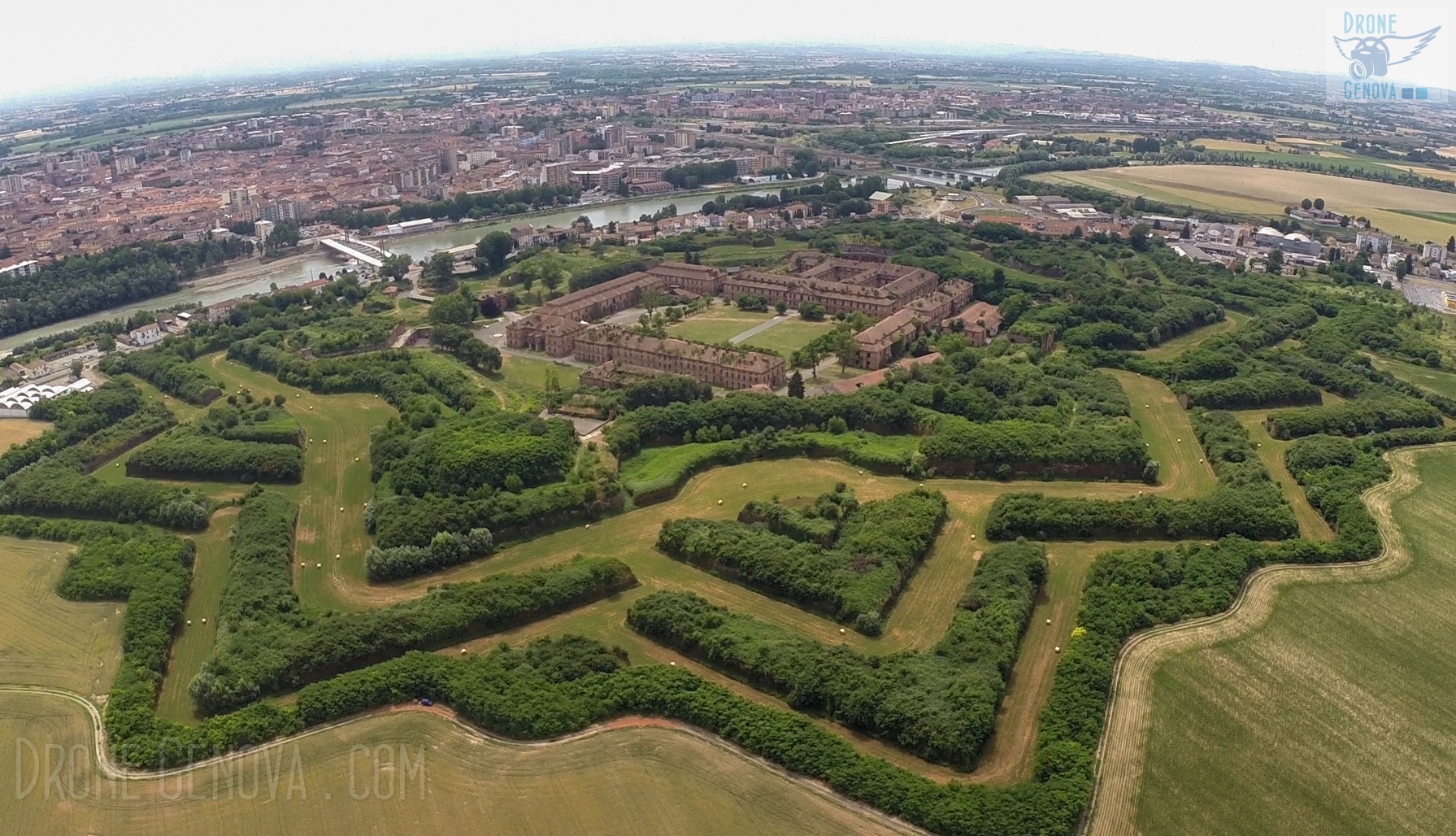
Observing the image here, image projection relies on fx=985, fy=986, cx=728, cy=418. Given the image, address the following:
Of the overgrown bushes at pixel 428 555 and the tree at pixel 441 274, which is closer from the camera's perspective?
the overgrown bushes at pixel 428 555

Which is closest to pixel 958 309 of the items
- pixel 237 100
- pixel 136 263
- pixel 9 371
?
pixel 9 371

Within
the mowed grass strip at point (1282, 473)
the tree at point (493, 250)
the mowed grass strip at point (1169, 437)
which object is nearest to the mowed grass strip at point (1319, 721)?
the mowed grass strip at point (1282, 473)

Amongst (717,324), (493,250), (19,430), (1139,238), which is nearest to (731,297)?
(717,324)

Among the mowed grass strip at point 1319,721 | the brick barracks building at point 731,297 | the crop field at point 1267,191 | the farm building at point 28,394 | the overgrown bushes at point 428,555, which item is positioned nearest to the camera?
the mowed grass strip at point 1319,721

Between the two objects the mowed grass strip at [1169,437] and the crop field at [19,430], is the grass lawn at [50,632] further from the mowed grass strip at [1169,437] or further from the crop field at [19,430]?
the mowed grass strip at [1169,437]

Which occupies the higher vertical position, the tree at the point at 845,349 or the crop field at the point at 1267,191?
the crop field at the point at 1267,191

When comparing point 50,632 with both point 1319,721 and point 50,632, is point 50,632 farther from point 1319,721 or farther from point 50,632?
point 1319,721

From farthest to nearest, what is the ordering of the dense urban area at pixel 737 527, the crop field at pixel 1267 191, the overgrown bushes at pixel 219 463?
1. the crop field at pixel 1267 191
2. the overgrown bushes at pixel 219 463
3. the dense urban area at pixel 737 527

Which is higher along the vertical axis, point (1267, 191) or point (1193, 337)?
point (1267, 191)
